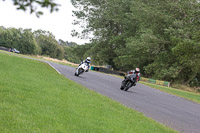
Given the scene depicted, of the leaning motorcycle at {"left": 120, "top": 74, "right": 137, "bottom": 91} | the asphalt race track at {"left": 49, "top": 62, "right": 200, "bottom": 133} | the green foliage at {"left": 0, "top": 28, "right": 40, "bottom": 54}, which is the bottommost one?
the asphalt race track at {"left": 49, "top": 62, "right": 200, "bottom": 133}

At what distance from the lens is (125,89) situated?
63.0 ft

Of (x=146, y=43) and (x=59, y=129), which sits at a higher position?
(x=146, y=43)

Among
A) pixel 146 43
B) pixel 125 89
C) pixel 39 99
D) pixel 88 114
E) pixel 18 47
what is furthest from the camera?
pixel 18 47

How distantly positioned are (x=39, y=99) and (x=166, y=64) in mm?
37159

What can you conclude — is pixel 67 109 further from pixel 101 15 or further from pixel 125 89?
pixel 101 15

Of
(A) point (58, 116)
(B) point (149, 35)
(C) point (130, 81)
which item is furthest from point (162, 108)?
(B) point (149, 35)

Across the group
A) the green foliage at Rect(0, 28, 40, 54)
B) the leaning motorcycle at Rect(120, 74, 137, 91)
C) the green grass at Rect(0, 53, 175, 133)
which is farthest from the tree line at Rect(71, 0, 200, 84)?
the green foliage at Rect(0, 28, 40, 54)

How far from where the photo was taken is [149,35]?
42.2 meters

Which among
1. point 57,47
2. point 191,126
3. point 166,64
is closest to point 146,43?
point 166,64

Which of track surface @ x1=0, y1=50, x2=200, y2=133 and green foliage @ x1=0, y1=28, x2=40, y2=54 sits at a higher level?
green foliage @ x1=0, y1=28, x2=40, y2=54

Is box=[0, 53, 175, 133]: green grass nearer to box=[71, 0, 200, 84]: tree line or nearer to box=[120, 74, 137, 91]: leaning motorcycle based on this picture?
box=[120, 74, 137, 91]: leaning motorcycle

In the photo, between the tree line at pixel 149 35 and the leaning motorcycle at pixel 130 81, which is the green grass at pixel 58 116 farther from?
the tree line at pixel 149 35

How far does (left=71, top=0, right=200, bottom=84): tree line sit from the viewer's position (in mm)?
36844

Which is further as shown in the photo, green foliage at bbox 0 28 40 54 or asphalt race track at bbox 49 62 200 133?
green foliage at bbox 0 28 40 54
